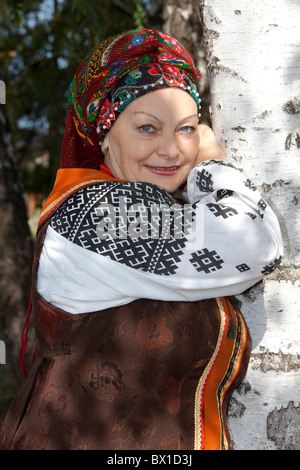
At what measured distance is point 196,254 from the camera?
1.64 metres

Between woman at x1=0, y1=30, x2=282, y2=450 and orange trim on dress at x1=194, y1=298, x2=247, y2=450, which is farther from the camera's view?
orange trim on dress at x1=194, y1=298, x2=247, y2=450

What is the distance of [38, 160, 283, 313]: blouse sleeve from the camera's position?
1642 millimetres

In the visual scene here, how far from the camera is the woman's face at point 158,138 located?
6.36 ft

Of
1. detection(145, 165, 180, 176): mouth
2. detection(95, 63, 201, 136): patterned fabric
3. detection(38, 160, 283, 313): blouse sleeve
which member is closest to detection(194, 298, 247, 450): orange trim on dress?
detection(38, 160, 283, 313): blouse sleeve

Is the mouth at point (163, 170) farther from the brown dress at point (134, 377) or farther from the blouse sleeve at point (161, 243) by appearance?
the brown dress at point (134, 377)

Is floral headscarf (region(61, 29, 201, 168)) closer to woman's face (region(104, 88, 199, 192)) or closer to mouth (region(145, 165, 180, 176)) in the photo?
woman's face (region(104, 88, 199, 192))

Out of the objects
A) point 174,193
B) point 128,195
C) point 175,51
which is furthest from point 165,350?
point 175,51

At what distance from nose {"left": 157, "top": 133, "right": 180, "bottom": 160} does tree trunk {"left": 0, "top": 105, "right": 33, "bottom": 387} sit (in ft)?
8.76

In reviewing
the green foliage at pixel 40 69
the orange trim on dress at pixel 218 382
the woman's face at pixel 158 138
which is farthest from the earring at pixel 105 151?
the green foliage at pixel 40 69

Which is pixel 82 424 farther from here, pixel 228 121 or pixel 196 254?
pixel 228 121

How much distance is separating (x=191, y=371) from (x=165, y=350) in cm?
14

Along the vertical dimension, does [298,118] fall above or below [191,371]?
above

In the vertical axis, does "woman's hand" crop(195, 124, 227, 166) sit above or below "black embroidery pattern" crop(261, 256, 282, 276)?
above

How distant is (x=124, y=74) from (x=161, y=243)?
66 cm
